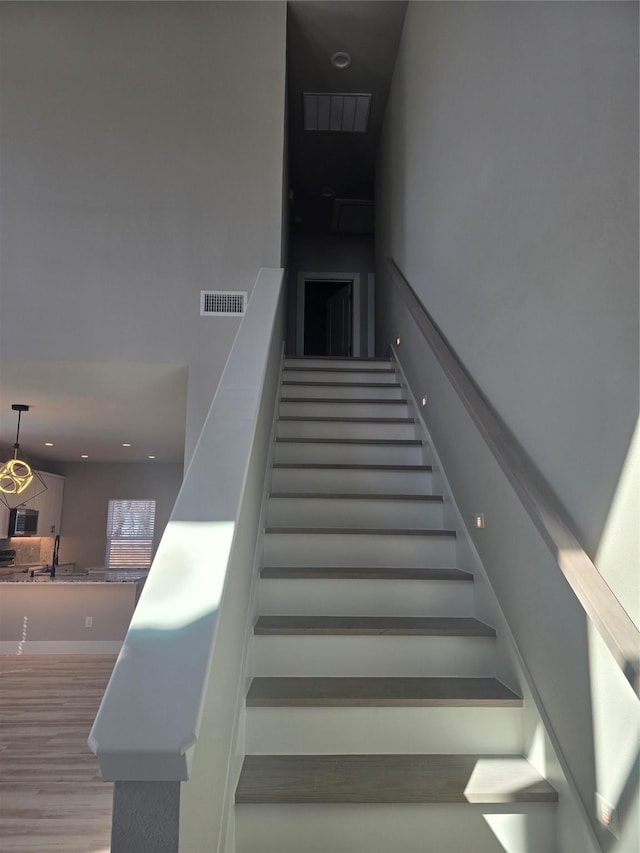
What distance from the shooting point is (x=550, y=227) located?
1.79 metres

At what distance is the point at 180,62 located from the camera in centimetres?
409

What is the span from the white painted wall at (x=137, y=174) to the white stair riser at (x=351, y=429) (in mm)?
670

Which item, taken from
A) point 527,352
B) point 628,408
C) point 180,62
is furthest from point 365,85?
point 628,408

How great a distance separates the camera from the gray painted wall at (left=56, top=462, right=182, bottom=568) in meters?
10.2

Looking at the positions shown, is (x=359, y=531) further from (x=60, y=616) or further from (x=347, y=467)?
(x=60, y=616)

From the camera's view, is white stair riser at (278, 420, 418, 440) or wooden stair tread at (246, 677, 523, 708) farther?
white stair riser at (278, 420, 418, 440)

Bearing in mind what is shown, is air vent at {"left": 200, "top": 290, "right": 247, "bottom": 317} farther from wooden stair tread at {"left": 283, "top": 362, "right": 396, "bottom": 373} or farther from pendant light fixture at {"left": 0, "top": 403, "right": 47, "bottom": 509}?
pendant light fixture at {"left": 0, "top": 403, "right": 47, "bottom": 509}

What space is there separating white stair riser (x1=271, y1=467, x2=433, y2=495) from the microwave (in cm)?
695

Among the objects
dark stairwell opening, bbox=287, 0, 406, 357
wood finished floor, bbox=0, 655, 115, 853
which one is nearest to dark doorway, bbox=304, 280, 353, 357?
dark stairwell opening, bbox=287, 0, 406, 357

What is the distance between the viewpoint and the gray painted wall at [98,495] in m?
10.2

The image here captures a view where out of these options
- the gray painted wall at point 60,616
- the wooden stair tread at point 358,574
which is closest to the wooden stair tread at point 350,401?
the wooden stair tread at point 358,574

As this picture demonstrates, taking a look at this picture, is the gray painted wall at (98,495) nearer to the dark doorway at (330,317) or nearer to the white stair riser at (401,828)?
the dark doorway at (330,317)

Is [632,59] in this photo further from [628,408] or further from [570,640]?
[570,640]

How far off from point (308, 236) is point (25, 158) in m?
4.74
